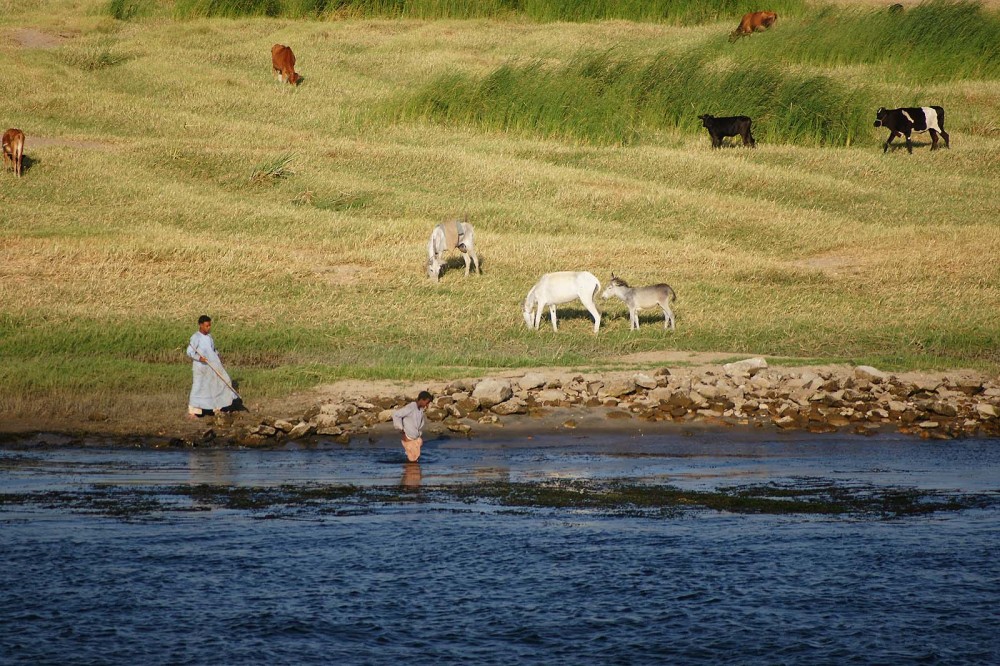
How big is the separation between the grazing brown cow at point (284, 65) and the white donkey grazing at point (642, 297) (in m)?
29.0

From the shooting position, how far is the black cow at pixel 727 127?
4188 centimetres

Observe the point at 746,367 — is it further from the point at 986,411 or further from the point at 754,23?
the point at 754,23

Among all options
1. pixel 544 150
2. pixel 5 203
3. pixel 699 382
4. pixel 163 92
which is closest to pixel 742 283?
pixel 699 382

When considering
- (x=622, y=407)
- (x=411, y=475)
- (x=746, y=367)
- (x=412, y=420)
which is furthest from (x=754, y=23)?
(x=411, y=475)

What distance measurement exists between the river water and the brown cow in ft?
138

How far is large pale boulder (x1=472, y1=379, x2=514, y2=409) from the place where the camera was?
1852 cm

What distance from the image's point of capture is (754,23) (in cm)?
5553

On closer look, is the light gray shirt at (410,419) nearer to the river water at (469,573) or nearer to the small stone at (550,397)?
the river water at (469,573)

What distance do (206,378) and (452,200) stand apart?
1834 cm

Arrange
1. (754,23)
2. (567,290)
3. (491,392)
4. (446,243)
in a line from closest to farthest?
(491,392) → (567,290) → (446,243) → (754,23)

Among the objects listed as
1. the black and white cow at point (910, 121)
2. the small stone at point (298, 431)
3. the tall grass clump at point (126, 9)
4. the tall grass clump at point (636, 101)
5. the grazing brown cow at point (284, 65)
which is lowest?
the small stone at point (298, 431)

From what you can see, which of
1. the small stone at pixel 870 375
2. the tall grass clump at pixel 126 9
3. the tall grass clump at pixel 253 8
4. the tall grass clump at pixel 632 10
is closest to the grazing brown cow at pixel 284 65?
the tall grass clump at pixel 253 8

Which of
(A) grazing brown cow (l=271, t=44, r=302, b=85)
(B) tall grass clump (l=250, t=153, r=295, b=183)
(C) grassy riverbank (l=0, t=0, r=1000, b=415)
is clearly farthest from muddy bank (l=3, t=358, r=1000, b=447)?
(A) grazing brown cow (l=271, t=44, r=302, b=85)

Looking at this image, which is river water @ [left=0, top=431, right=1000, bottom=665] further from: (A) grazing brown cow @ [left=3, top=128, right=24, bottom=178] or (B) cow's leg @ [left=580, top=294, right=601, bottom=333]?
(A) grazing brown cow @ [left=3, top=128, right=24, bottom=178]
